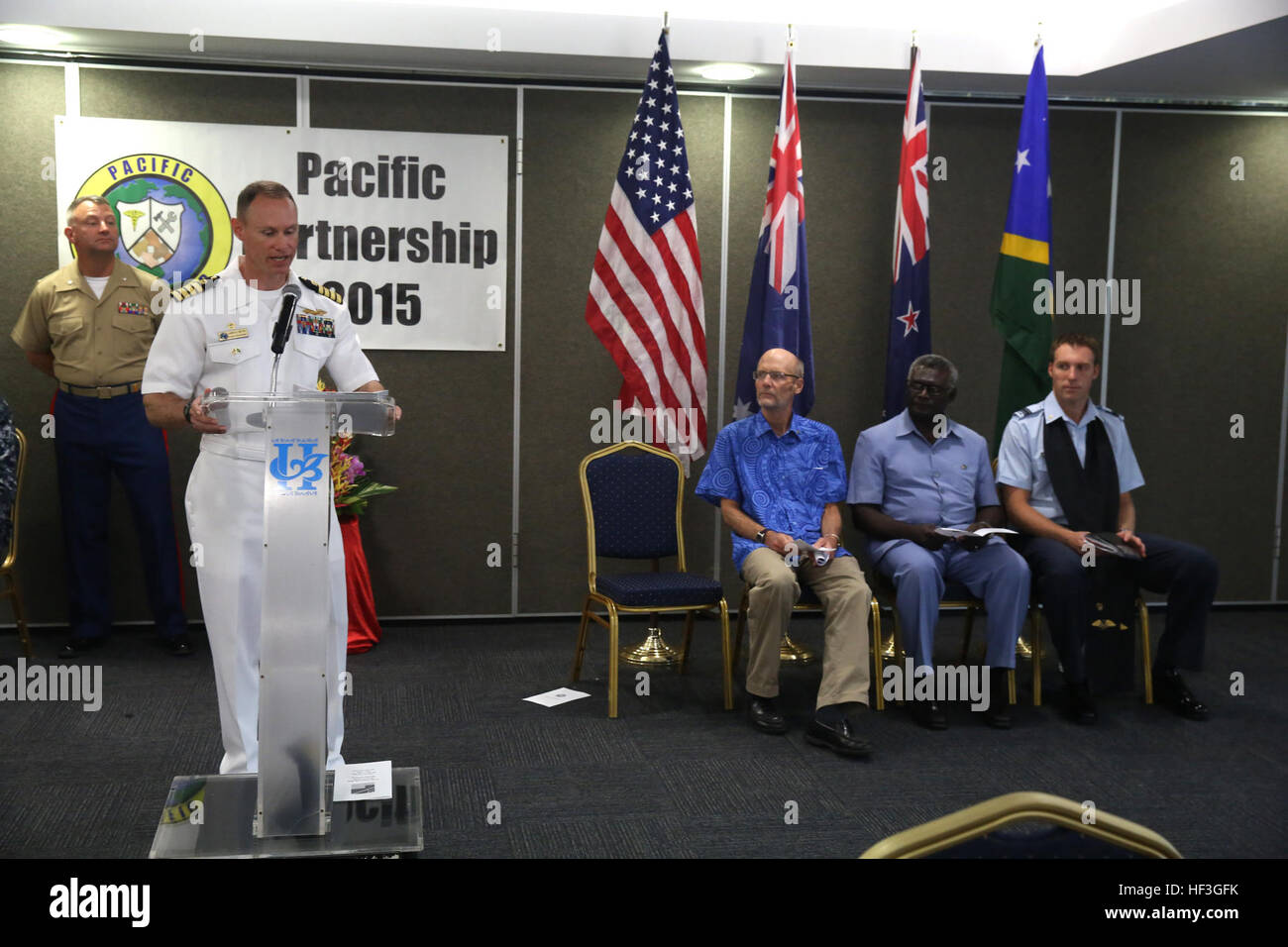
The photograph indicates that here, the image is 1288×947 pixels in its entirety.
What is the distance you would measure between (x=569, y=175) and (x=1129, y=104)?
2921 millimetres

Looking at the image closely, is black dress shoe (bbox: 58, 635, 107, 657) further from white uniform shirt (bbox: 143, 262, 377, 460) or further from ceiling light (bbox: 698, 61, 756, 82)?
ceiling light (bbox: 698, 61, 756, 82)

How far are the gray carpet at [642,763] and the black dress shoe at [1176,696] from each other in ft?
0.17

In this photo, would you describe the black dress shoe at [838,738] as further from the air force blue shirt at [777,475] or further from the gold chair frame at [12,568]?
the gold chair frame at [12,568]

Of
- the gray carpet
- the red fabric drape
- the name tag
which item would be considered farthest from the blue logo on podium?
the red fabric drape

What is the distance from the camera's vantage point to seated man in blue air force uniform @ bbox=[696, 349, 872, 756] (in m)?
3.91

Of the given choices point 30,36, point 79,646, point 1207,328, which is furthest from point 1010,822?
point 1207,328

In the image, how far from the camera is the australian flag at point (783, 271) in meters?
5.05

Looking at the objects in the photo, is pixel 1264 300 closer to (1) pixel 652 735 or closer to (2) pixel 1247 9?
(2) pixel 1247 9

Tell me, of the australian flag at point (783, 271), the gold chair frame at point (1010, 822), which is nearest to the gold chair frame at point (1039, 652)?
the australian flag at point (783, 271)

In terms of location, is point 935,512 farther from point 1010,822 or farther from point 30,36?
point 30,36

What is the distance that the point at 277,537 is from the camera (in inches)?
98.4

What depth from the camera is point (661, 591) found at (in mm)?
4215
